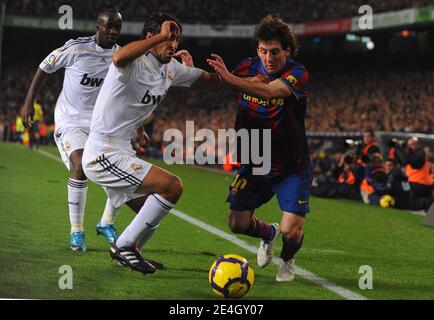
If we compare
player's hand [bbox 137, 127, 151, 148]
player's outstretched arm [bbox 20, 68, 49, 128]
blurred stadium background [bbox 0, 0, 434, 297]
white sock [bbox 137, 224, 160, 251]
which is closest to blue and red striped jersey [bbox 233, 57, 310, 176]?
player's hand [bbox 137, 127, 151, 148]

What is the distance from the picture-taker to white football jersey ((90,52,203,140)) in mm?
5906

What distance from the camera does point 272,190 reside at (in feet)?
21.4

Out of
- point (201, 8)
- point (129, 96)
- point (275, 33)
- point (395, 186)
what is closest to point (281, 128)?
point (275, 33)

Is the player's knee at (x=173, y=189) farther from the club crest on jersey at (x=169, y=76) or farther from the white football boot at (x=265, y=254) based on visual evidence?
the white football boot at (x=265, y=254)

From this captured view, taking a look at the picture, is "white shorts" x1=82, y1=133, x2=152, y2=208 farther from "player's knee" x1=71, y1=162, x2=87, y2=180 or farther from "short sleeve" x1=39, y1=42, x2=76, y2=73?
"short sleeve" x1=39, y1=42, x2=76, y2=73

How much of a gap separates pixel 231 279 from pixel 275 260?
2.03m

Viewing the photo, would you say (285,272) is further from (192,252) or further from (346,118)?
Answer: (346,118)

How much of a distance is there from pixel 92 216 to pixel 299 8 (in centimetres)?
2666

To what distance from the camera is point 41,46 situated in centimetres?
4062

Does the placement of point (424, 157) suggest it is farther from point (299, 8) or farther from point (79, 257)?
point (299, 8)

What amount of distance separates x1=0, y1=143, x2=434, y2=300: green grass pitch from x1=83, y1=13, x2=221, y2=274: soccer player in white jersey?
0.39 metres

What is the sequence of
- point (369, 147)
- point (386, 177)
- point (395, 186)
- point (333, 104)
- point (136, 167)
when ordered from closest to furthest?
point (136, 167)
point (395, 186)
point (386, 177)
point (369, 147)
point (333, 104)

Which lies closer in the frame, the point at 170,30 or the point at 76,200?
the point at 170,30
